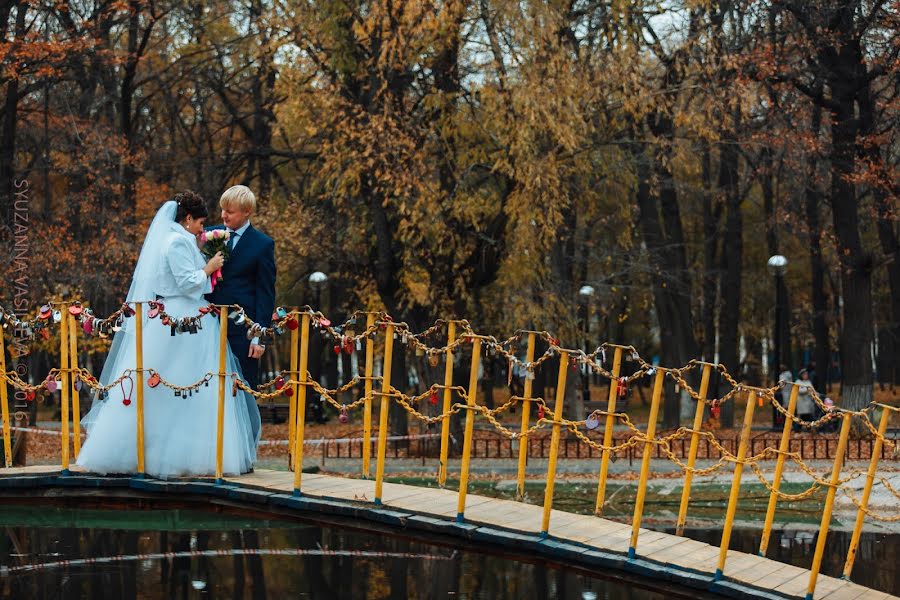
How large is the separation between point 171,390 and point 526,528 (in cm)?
291

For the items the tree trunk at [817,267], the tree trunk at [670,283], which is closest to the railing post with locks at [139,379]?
the tree trunk at [817,267]

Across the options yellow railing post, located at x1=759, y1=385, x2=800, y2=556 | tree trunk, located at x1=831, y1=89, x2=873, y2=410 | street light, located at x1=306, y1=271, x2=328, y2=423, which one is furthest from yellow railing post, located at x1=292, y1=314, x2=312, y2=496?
tree trunk, located at x1=831, y1=89, x2=873, y2=410

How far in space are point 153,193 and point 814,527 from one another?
17.9 m

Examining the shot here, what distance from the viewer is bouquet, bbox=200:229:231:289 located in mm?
8891

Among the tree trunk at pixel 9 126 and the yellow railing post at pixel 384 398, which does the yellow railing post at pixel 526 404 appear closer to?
the yellow railing post at pixel 384 398

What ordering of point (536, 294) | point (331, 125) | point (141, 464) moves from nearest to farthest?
point (141, 464), point (331, 125), point (536, 294)

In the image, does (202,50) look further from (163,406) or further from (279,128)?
(163,406)

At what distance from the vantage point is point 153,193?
90.2ft

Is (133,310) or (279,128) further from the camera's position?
(279,128)

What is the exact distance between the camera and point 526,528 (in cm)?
802

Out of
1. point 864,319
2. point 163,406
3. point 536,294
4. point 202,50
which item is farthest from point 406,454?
point 163,406

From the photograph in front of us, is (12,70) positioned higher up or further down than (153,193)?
higher up

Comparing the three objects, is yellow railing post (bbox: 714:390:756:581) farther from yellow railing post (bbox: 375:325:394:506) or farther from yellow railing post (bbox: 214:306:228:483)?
yellow railing post (bbox: 214:306:228:483)

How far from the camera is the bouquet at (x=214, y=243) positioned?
350 inches
